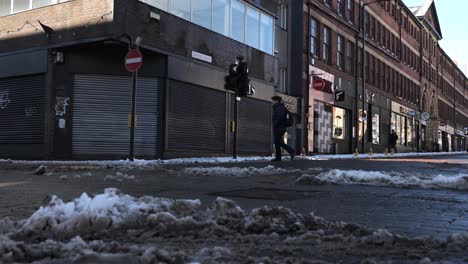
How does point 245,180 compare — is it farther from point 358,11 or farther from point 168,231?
point 358,11

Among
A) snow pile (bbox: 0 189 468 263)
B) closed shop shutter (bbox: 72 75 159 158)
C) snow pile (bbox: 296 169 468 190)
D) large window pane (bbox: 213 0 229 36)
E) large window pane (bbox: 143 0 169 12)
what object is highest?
large window pane (bbox: 213 0 229 36)

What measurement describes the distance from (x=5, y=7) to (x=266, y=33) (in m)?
12.2

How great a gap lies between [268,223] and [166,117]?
14.5 meters

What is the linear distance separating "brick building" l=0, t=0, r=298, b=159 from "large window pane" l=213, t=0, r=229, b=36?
3.48ft

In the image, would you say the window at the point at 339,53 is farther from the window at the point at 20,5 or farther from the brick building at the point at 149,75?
the window at the point at 20,5

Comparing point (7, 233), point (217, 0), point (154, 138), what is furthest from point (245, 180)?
point (217, 0)

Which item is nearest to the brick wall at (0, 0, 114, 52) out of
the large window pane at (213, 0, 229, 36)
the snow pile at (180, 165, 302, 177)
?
the large window pane at (213, 0, 229, 36)

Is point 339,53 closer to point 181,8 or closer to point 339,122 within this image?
point 339,122

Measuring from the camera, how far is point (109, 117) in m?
18.0

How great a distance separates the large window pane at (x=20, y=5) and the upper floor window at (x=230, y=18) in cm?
485

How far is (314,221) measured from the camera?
4.28 metres

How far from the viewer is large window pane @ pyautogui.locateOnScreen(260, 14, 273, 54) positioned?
25484mm

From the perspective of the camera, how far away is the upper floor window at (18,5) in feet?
61.3

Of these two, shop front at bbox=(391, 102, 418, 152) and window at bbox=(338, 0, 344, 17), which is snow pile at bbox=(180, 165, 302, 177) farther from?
shop front at bbox=(391, 102, 418, 152)
